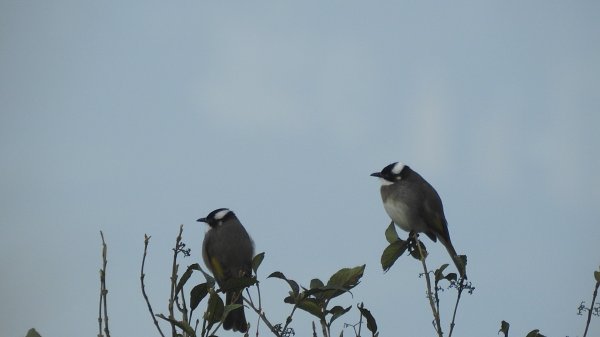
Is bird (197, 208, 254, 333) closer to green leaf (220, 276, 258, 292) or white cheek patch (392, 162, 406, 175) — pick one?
white cheek patch (392, 162, 406, 175)

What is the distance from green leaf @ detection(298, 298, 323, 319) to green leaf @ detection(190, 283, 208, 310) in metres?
0.54

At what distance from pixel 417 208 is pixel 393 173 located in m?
0.70

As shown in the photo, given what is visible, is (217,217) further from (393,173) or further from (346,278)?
(346,278)

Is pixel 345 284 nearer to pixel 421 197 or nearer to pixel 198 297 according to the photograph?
pixel 198 297

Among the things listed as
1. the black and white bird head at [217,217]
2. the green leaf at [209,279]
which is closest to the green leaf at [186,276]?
the green leaf at [209,279]

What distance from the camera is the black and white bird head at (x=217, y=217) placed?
8773 millimetres

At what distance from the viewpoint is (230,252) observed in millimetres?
8148

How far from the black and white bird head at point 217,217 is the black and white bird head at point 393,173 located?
6.26 feet

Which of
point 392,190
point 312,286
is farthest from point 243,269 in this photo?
point 312,286

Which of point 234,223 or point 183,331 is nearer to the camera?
point 183,331

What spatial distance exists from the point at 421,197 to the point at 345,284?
14.2 feet

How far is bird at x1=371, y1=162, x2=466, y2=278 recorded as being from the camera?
8203mm

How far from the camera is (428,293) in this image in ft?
13.1

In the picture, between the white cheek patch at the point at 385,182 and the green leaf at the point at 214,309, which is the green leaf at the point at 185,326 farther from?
the white cheek patch at the point at 385,182
